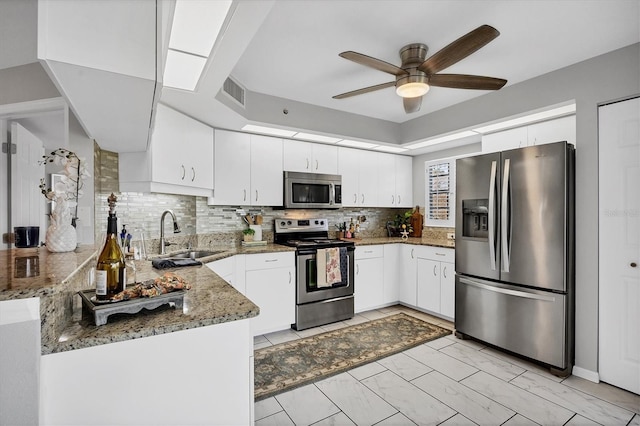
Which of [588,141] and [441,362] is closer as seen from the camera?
[588,141]

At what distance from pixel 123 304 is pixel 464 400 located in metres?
2.25

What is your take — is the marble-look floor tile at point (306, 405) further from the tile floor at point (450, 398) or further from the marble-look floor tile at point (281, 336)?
the marble-look floor tile at point (281, 336)

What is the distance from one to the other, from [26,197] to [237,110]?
1.74 m

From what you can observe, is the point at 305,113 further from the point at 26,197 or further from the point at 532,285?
the point at 532,285

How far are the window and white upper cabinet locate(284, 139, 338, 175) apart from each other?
1.54 m

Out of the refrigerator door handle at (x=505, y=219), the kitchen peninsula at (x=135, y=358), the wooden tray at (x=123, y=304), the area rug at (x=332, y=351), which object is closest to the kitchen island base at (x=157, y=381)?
the kitchen peninsula at (x=135, y=358)

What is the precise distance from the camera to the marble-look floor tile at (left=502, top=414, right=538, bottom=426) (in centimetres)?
190

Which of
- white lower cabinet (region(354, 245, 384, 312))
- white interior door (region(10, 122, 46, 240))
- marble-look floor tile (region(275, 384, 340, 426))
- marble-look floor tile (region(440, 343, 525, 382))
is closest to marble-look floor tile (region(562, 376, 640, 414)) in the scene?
marble-look floor tile (region(440, 343, 525, 382))

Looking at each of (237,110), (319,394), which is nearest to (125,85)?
(237,110)

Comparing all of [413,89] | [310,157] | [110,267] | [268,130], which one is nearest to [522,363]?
[413,89]

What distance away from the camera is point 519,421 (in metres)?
1.93

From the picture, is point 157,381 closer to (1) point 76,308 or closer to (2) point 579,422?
(1) point 76,308

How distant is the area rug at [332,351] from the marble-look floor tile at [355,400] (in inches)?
4.2

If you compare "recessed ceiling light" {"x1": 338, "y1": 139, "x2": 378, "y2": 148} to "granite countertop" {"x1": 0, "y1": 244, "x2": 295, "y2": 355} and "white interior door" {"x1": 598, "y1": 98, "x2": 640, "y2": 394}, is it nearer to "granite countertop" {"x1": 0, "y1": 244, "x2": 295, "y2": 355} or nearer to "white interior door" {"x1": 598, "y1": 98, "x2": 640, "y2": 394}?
"white interior door" {"x1": 598, "y1": 98, "x2": 640, "y2": 394}
